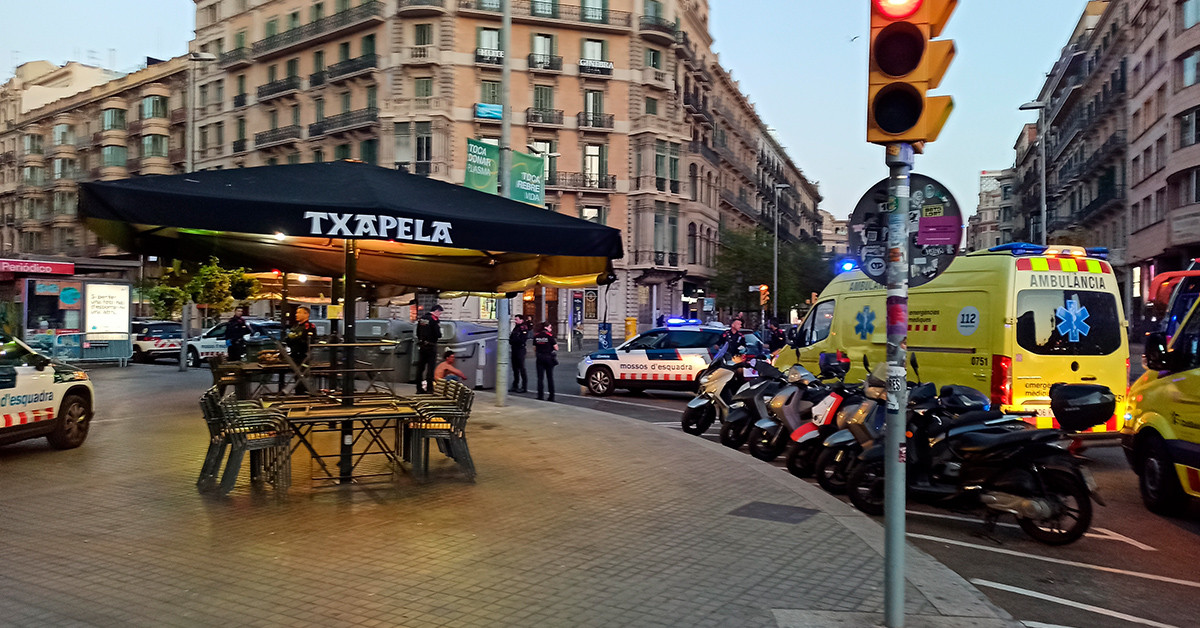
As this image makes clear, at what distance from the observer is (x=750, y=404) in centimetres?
1148

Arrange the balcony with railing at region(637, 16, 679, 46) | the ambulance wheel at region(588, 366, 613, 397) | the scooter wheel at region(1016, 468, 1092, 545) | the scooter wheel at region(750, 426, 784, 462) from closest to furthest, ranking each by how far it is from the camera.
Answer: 1. the scooter wheel at region(1016, 468, 1092, 545)
2. the scooter wheel at region(750, 426, 784, 462)
3. the ambulance wheel at region(588, 366, 613, 397)
4. the balcony with railing at region(637, 16, 679, 46)

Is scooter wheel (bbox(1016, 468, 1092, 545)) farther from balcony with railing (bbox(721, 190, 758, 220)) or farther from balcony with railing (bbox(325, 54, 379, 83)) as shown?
balcony with railing (bbox(721, 190, 758, 220))

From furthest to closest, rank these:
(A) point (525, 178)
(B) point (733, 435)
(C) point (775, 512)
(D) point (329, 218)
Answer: (A) point (525, 178), (B) point (733, 435), (C) point (775, 512), (D) point (329, 218)

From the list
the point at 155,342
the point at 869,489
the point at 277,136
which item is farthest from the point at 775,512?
the point at 277,136

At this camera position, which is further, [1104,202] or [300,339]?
[1104,202]

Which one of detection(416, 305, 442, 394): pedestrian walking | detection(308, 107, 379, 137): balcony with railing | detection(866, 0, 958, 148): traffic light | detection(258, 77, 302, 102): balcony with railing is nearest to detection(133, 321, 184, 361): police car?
detection(416, 305, 442, 394): pedestrian walking

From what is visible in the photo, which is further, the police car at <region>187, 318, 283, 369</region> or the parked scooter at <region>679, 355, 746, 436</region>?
the police car at <region>187, 318, 283, 369</region>

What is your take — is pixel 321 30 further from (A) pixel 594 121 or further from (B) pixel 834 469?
(B) pixel 834 469

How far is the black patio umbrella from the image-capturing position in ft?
21.9

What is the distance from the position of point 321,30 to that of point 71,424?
44.5 m

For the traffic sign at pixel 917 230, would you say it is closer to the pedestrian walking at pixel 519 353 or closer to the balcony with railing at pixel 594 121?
the pedestrian walking at pixel 519 353

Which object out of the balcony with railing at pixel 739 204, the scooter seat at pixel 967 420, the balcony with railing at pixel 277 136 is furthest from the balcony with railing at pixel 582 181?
the scooter seat at pixel 967 420

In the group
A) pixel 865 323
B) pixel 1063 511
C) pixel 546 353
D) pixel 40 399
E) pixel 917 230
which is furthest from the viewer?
pixel 546 353

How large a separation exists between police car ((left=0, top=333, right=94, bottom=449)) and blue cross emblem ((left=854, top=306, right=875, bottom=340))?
10538 mm
